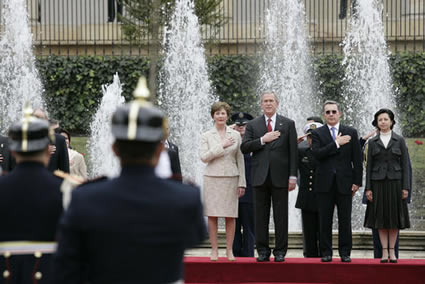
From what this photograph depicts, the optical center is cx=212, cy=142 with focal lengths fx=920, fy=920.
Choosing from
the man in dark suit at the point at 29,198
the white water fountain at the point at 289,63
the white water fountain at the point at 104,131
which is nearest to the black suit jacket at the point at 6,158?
the man in dark suit at the point at 29,198

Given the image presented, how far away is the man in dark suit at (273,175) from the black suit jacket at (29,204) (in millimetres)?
4648

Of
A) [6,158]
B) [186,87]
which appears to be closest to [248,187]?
[6,158]

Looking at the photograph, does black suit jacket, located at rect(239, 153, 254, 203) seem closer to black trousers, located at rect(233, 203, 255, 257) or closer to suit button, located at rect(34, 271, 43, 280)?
black trousers, located at rect(233, 203, 255, 257)

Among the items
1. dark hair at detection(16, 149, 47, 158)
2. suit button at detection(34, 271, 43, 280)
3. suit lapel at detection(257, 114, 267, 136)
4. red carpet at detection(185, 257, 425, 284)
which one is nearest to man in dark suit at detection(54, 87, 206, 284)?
dark hair at detection(16, 149, 47, 158)

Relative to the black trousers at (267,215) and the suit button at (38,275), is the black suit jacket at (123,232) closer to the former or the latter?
the suit button at (38,275)

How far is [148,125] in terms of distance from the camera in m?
3.36

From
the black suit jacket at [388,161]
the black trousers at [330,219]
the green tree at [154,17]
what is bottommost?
the black trousers at [330,219]

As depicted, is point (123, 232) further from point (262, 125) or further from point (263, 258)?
point (262, 125)

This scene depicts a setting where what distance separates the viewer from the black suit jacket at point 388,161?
28.9 ft

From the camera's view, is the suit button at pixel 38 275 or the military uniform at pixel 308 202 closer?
the suit button at pixel 38 275

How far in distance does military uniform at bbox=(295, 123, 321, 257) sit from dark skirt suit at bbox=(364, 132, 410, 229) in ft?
2.86

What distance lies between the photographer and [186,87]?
767 inches

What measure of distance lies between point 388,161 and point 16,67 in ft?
43.6

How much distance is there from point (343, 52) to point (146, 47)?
4.79 meters
